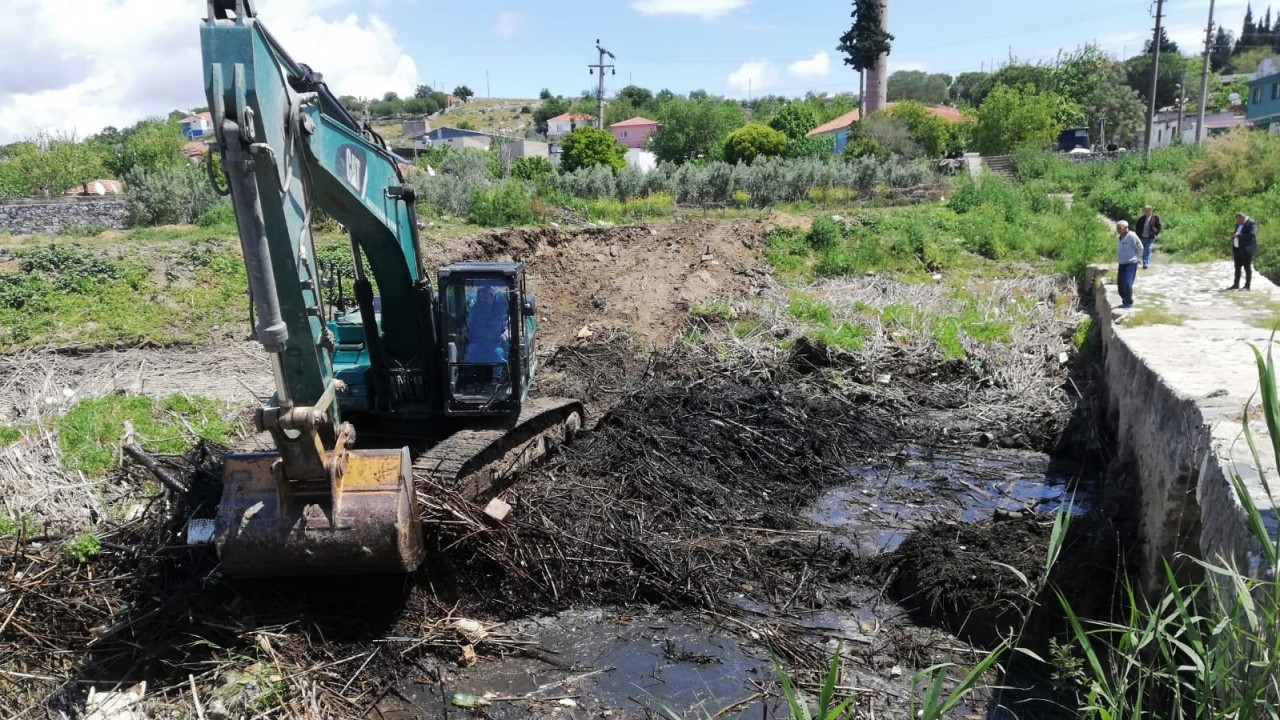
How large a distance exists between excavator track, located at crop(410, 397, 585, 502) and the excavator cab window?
0.29 metres

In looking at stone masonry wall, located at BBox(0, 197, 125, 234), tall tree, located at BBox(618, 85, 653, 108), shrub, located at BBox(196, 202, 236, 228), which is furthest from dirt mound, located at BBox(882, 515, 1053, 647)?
tall tree, located at BBox(618, 85, 653, 108)

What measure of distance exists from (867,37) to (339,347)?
4158cm

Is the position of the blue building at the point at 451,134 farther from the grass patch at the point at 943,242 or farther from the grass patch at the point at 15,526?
the grass patch at the point at 15,526

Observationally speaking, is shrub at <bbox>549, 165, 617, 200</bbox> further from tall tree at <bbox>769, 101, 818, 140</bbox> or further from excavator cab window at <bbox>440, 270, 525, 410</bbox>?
tall tree at <bbox>769, 101, 818, 140</bbox>

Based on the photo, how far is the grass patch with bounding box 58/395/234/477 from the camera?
7.94 m

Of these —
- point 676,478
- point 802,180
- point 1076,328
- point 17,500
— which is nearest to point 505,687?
point 676,478

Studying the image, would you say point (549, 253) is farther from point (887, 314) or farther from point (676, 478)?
point (676, 478)

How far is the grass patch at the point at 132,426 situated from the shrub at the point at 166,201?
1587 centimetres

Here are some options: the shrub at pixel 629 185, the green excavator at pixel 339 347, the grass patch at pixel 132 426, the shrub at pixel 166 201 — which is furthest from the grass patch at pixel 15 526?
the shrub at pixel 629 185

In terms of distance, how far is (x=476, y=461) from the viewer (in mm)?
6863

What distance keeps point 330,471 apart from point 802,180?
2609 cm

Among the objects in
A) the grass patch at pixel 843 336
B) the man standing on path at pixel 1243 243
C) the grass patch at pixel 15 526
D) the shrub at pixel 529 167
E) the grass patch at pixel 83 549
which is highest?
the shrub at pixel 529 167

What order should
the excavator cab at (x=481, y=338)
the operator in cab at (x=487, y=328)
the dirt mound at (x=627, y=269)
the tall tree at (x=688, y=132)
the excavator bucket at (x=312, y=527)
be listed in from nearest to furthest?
the excavator bucket at (x=312, y=527)
the excavator cab at (x=481, y=338)
the operator in cab at (x=487, y=328)
the dirt mound at (x=627, y=269)
the tall tree at (x=688, y=132)

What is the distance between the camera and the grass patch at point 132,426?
7.94m
